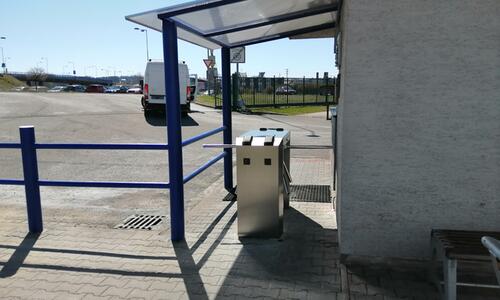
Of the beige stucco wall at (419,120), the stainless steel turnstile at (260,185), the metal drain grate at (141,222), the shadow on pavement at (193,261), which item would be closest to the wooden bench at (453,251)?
the beige stucco wall at (419,120)

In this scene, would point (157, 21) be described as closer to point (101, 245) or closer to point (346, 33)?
point (346, 33)

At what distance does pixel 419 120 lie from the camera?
131 inches

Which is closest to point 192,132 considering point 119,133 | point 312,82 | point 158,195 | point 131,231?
point 119,133

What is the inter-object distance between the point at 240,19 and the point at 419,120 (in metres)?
2.16

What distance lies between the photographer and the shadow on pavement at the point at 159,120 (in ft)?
51.5

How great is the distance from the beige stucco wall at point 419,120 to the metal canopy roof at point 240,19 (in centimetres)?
113

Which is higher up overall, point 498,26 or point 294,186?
point 498,26

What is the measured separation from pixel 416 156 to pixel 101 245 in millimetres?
3004

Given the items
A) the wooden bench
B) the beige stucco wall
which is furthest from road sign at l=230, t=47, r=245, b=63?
the wooden bench

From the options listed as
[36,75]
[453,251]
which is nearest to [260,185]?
[453,251]

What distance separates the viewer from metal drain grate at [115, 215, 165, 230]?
4.90 metres

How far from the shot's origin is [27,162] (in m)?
4.51

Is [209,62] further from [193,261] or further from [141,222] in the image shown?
[193,261]

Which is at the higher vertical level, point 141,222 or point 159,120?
point 159,120
